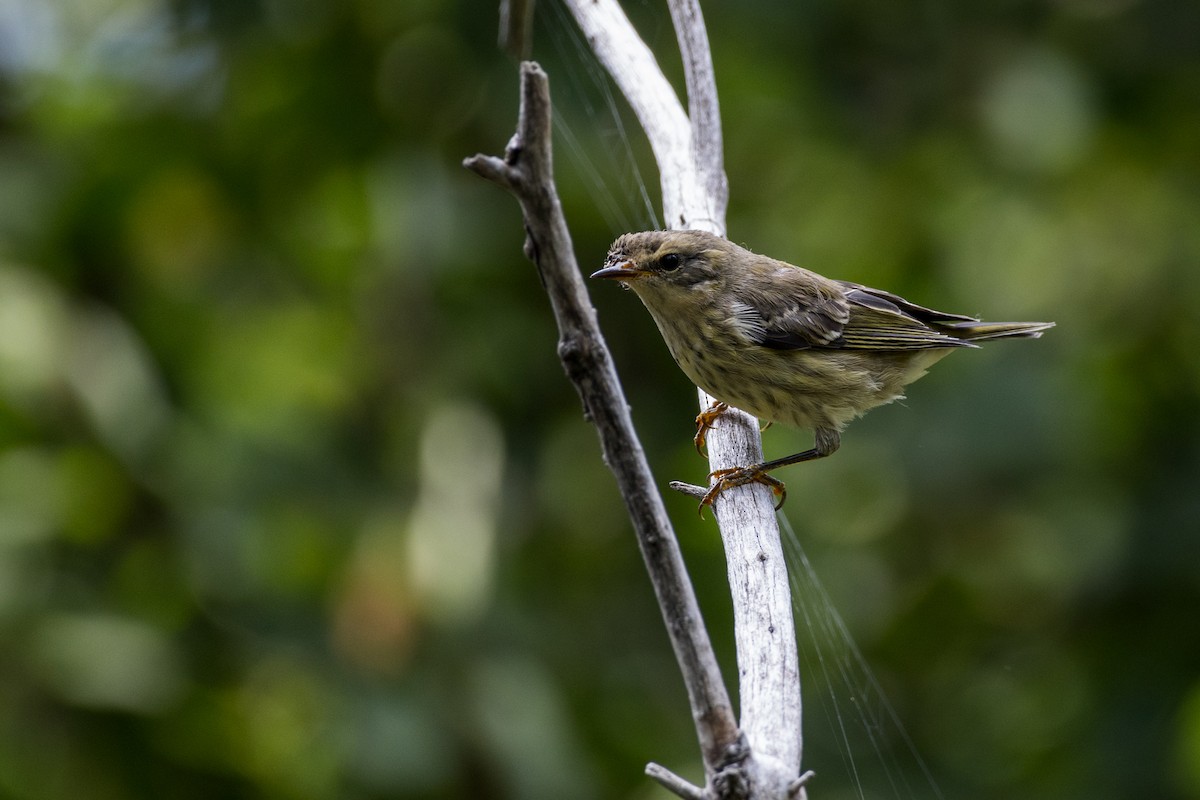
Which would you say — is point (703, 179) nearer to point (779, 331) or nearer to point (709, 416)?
point (779, 331)

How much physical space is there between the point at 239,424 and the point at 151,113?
162 cm

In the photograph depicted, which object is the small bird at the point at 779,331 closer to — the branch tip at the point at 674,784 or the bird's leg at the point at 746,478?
the bird's leg at the point at 746,478

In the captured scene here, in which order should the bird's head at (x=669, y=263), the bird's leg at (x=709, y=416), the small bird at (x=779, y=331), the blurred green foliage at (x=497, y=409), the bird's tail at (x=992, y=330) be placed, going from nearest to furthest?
the bird's head at (x=669, y=263), the small bird at (x=779, y=331), the bird's leg at (x=709, y=416), the bird's tail at (x=992, y=330), the blurred green foliage at (x=497, y=409)

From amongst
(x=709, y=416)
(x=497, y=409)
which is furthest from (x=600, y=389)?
(x=497, y=409)

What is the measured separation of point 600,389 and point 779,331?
258 centimetres

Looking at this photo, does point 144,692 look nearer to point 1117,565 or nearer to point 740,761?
point 740,761

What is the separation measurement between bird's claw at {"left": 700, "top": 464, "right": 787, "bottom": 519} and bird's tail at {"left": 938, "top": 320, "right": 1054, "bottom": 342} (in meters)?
1.40

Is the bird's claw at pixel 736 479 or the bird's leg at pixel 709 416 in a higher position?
the bird's leg at pixel 709 416

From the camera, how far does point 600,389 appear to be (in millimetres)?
1879

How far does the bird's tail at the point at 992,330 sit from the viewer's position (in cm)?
442

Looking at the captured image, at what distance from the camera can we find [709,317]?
13.8 feet

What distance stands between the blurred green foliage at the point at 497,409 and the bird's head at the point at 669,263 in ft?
3.67

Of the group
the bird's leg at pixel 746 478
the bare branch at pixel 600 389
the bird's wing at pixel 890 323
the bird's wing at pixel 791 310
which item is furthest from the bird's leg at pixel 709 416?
the bare branch at pixel 600 389

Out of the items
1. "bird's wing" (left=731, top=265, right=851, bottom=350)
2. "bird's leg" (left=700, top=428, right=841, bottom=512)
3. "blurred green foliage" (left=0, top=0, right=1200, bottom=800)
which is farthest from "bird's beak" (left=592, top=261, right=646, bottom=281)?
"blurred green foliage" (left=0, top=0, right=1200, bottom=800)
